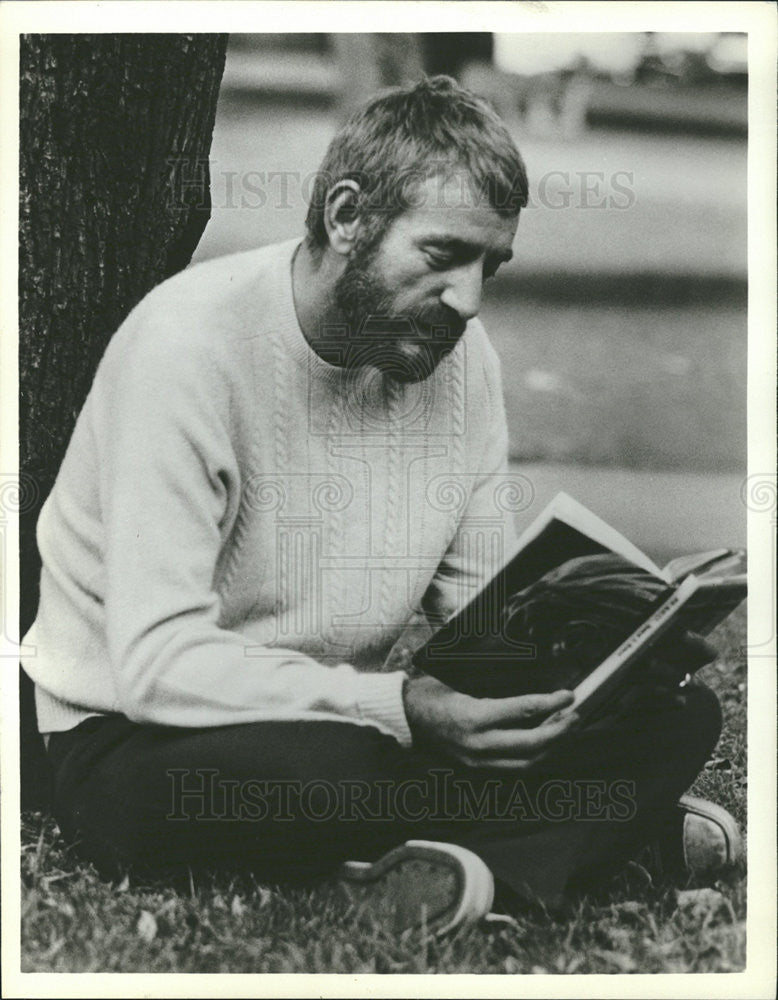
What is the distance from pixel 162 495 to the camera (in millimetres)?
3279

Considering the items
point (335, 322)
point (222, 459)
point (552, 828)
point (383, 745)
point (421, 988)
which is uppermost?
point (335, 322)

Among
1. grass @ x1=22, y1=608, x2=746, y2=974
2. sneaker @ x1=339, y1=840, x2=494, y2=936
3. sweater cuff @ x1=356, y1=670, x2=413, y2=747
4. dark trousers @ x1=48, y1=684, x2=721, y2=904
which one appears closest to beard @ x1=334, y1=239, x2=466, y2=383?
sweater cuff @ x1=356, y1=670, x2=413, y2=747

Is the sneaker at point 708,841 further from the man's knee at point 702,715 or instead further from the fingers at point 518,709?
the fingers at point 518,709

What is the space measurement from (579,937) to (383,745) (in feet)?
2.41

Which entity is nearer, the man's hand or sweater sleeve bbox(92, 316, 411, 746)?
sweater sleeve bbox(92, 316, 411, 746)

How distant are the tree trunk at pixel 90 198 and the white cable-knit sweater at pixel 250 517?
82 mm

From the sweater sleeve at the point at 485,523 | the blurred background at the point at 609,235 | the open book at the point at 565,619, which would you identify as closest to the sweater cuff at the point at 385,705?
the open book at the point at 565,619

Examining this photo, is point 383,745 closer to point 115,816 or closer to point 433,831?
point 433,831

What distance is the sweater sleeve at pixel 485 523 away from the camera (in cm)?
350

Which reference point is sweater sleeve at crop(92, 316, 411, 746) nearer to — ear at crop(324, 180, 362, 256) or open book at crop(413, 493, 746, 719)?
open book at crop(413, 493, 746, 719)

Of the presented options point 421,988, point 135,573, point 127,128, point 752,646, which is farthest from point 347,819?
point 127,128

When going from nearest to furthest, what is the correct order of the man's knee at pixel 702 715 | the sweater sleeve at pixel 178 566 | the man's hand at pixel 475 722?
the sweater sleeve at pixel 178 566 < the man's hand at pixel 475 722 < the man's knee at pixel 702 715

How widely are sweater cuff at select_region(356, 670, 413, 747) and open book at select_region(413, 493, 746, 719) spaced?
0.12 m

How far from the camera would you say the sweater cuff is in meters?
3.36
